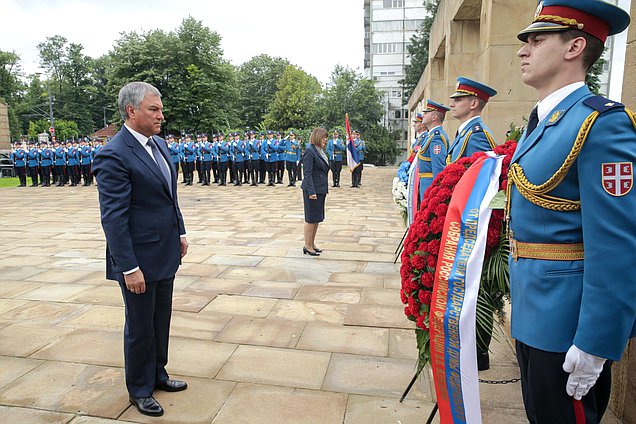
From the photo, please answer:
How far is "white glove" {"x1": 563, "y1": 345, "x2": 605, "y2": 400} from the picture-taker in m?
1.51

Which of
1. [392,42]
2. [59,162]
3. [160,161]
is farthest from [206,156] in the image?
[392,42]

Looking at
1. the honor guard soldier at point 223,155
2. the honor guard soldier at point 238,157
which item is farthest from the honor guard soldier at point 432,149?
the honor guard soldier at point 223,155

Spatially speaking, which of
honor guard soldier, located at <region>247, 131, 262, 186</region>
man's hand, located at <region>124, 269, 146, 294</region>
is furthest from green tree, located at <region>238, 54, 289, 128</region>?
man's hand, located at <region>124, 269, 146, 294</region>

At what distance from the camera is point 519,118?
6910 millimetres

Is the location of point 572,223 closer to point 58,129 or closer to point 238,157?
point 238,157

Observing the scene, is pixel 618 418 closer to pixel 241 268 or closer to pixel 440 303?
pixel 440 303

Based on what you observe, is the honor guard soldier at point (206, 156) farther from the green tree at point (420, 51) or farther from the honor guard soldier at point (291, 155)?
the green tree at point (420, 51)

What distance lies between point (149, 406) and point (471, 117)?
11.3ft

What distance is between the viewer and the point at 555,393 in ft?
5.37

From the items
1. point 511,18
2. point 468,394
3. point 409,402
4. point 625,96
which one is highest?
point 511,18

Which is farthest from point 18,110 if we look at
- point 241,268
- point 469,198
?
point 469,198

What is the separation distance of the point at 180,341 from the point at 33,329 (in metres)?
1.39

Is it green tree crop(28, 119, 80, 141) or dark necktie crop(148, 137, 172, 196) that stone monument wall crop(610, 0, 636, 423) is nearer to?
→ dark necktie crop(148, 137, 172, 196)

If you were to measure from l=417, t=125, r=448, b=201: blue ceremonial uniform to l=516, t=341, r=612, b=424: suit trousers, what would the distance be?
3.65 m
